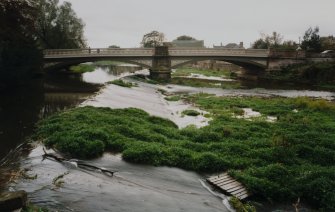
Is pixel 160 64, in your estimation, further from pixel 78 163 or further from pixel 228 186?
pixel 228 186

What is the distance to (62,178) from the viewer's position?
14.2 metres

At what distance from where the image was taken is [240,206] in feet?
43.3

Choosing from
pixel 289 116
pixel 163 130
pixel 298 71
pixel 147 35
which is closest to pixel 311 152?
pixel 163 130

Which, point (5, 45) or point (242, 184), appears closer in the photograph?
point (242, 184)

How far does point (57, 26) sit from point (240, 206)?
67562mm

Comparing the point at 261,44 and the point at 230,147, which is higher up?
the point at 261,44

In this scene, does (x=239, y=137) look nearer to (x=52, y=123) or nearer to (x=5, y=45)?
(x=52, y=123)

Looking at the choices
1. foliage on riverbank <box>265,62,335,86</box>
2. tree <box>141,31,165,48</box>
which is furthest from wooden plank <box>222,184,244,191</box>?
tree <box>141,31,165,48</box>

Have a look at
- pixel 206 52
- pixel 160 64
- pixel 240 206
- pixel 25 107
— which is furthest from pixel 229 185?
pixel 206 52

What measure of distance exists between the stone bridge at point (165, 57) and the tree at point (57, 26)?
35.3 feet

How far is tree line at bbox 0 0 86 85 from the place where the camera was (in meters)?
33.7

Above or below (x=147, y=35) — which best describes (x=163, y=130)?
below

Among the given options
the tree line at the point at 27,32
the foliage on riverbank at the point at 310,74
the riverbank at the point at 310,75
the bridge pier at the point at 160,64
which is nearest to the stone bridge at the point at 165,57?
the bridge pier at the point at 160,64

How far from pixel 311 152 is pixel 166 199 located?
29.4 ft
